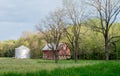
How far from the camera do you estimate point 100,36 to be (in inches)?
2945

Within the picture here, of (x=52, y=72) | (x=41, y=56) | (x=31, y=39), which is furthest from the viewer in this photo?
(x=31, y=39)

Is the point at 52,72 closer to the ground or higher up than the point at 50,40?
closer to the ground

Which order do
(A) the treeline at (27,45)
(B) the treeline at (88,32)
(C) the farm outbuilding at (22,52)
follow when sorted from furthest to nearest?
(C) the farm outbuilding at (22,52), (A) the treeline at (27,45), (B) the treeline at (88,32)

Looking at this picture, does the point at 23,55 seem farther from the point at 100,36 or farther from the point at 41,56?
the point at 100,36

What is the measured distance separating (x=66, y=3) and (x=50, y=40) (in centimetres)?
1565

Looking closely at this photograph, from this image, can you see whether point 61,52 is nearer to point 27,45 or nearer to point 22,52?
point 22,52

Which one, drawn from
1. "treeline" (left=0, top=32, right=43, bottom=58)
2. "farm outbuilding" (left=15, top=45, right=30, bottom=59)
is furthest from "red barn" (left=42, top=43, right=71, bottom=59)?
"farm outbuilding" (left=15, top=45, right=30, bottom=59)

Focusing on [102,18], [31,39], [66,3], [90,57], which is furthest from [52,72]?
[31,39]

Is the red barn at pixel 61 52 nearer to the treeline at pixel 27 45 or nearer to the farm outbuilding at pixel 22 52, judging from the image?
the treeline at pixel 27 45

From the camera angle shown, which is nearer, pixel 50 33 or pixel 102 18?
pixel 102 18

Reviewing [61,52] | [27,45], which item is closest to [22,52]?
[27,45]

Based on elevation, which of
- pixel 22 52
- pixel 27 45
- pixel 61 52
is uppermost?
pixel 27 45

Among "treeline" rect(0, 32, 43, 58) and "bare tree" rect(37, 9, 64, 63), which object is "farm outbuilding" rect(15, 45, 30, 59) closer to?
"treeline" rect(0, 32, 43, 58)

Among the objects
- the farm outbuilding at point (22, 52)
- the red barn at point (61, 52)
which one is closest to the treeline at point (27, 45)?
the farm outbuilding at point (22, 52)
